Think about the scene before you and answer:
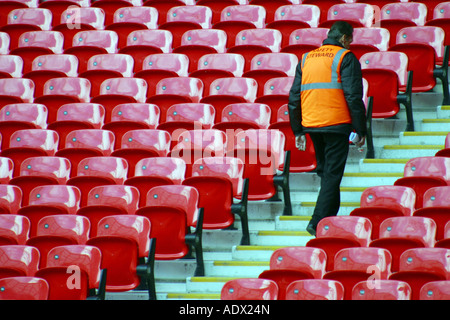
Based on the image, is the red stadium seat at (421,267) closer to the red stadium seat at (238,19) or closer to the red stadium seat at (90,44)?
the red stadium seat at (238,19)

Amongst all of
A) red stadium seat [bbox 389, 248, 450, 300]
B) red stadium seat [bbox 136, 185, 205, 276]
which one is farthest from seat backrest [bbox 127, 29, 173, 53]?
red stadium seat [bbox 389, 248, 450, 300]

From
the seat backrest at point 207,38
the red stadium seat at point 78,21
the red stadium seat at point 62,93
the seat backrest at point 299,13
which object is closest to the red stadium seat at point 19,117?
the red stadium seat at point 62,93

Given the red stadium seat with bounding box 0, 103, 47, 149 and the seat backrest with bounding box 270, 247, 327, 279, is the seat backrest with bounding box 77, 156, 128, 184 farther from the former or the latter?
the seat backrest with bounding box 270, 247, 327, 279

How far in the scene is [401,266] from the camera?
4.65 metres

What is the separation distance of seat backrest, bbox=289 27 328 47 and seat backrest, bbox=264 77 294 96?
700 millimetres

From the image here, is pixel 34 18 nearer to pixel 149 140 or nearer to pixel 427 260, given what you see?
pixel 149 140

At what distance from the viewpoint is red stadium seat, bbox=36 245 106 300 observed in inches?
193

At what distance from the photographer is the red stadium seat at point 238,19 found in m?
8.02

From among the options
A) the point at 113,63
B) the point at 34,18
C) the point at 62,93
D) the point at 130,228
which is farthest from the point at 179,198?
the point at 34,18

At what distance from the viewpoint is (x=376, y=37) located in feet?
23.8

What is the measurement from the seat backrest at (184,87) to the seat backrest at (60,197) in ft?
4.59

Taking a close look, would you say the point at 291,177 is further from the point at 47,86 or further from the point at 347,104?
the point at 47,86

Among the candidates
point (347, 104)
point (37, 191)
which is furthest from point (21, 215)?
point (347, 104)
